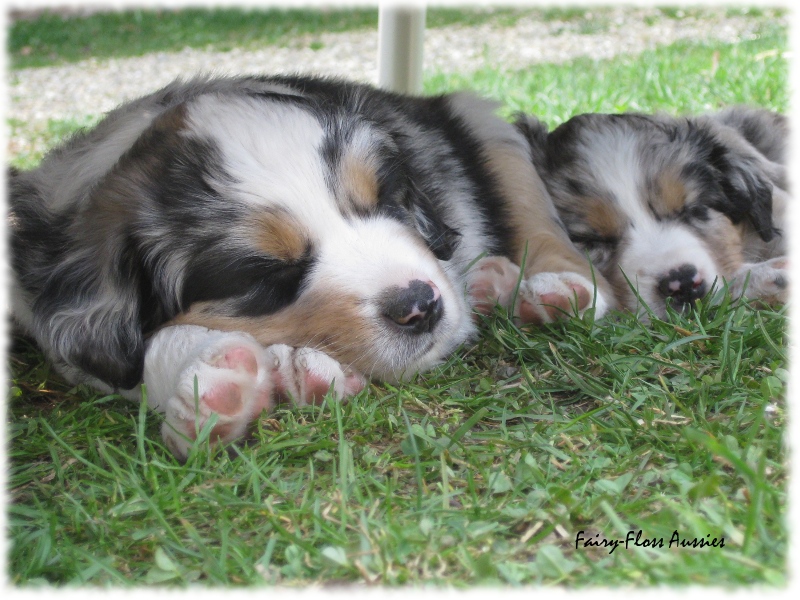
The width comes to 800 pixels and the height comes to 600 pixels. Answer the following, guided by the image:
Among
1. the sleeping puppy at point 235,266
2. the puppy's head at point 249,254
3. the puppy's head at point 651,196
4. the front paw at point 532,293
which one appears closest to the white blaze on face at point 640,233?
the puppy's head at point 651,196

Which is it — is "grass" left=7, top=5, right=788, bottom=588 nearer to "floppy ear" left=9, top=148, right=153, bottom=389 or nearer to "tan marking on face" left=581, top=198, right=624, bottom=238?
"floppy ear" left=9, top=148, right=153, bottom=389

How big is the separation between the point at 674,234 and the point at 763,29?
6586 mm

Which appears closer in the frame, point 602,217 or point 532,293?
point 532,293

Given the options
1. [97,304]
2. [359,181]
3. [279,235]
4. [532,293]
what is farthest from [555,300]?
[97,304]

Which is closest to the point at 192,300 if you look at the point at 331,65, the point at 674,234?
the point at 674,234

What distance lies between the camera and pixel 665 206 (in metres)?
3.64

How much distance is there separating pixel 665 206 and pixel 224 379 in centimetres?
216

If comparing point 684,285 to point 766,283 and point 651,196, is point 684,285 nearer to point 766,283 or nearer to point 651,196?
point 766,283

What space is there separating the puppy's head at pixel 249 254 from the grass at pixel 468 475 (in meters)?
0.21

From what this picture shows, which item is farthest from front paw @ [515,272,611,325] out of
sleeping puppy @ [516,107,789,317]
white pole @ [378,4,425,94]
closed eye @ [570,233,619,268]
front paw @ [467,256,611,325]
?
white pole @ [378,4,425,94]

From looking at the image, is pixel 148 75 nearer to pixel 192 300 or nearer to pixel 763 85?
pixel 763 85

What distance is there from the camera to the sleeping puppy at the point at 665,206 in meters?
3.36

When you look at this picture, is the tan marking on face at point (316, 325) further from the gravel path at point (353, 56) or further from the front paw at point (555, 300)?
the gravel path at point (353, 56)

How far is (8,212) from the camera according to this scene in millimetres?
3035
